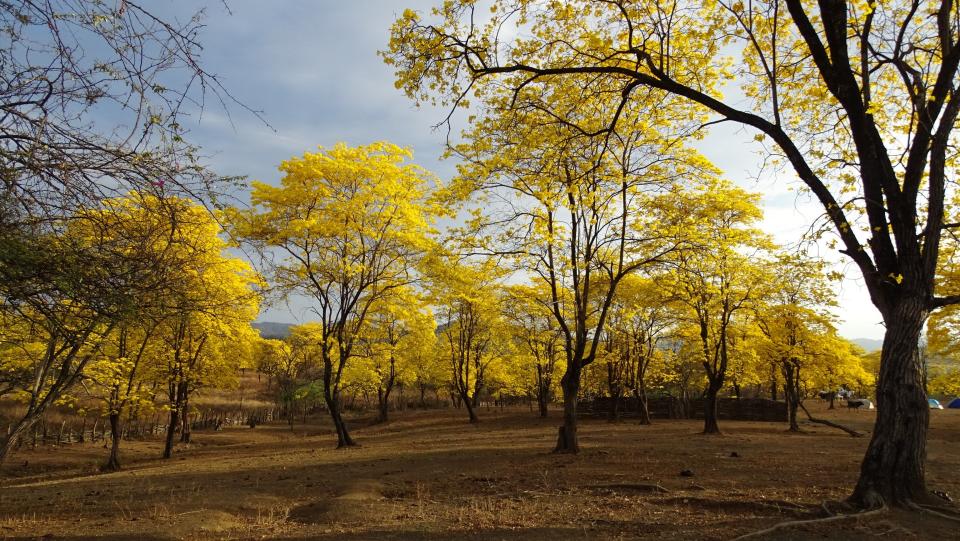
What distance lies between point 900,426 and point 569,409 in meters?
8.16

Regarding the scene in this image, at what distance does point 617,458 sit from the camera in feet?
41.7

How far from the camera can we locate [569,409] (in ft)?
45.3

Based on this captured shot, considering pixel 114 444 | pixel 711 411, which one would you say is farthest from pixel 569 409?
pixel 114 444

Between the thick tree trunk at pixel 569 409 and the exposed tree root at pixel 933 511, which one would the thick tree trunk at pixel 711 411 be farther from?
the exposed tree root at pixel 933 511

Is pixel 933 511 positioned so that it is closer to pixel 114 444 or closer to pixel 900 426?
pixel 900 426

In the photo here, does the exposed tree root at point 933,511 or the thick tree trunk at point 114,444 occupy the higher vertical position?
the exposed tree root at point 933,511

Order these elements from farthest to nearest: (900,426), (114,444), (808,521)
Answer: (114,444) < (900,426) < (808,521)

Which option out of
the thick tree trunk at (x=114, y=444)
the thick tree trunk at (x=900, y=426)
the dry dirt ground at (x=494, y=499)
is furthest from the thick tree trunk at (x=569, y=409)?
the thick tree trunk at (x=114, y=444)

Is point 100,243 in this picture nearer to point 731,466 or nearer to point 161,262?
point 161,262

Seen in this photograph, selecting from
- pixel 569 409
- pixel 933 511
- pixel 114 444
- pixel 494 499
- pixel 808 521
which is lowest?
pixel 114 444

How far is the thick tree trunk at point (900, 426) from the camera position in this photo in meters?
6.31

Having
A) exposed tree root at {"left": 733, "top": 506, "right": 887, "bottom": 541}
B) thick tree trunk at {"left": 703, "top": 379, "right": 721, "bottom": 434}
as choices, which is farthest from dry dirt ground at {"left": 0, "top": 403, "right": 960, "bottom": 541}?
thick tree trunk at {"left": 703, "top": 379, "right": 721, "bottom": 434}

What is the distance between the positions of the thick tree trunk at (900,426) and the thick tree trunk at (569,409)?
7354 mm

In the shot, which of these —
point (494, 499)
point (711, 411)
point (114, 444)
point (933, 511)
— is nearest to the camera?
point (933, 511)
